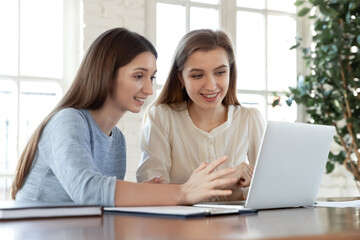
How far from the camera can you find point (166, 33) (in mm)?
3855

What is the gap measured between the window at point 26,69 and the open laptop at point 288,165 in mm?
2200

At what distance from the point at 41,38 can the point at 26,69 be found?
9.0 inches

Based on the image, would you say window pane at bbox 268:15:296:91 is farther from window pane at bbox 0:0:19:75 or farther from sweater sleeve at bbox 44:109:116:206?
sweater sleeve at bbox 44:109:116:206

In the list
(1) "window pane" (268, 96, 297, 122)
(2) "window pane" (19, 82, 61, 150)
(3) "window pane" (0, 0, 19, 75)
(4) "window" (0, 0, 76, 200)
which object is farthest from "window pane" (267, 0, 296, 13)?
(3) "window pane" (0, 0, 19, 75)

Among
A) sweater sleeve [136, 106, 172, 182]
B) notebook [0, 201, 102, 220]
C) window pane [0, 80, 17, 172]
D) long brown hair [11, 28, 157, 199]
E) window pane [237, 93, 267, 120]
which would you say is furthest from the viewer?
window pane [237, 93, 267, 120]

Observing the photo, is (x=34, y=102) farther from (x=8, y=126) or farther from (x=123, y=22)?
(x=123, y=22)

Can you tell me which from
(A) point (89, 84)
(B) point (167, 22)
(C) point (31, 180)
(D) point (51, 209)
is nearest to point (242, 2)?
(B) point (167, 22)

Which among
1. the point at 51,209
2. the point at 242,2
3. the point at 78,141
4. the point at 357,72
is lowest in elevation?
the point at 51,209

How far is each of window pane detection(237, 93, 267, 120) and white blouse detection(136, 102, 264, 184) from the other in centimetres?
168

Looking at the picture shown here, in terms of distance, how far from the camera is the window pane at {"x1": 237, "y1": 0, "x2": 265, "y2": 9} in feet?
13.9

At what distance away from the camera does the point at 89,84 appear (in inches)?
74.6

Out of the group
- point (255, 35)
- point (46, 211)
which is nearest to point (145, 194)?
point (46, 211)

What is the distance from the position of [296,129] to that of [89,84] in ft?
2.61

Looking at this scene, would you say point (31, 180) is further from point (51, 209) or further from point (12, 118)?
point (12, 118)
